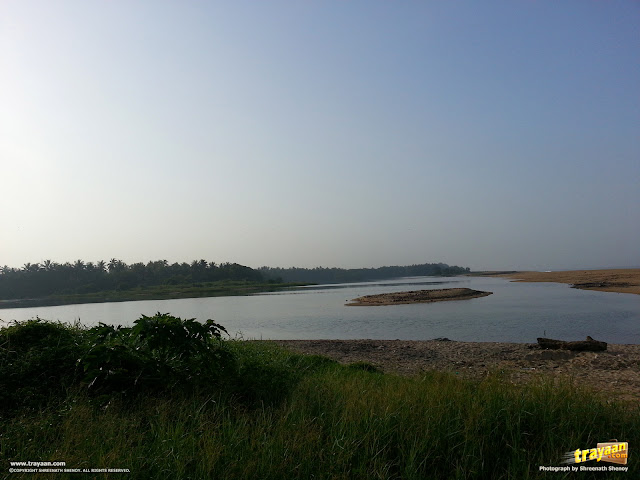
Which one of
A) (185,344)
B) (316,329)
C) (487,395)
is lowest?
(316,329)

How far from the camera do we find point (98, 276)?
402 feet

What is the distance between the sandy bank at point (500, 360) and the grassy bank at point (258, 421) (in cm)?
481

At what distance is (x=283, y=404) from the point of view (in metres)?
5.95

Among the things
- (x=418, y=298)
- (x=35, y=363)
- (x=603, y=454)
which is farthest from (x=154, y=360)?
(x=418, y=298)

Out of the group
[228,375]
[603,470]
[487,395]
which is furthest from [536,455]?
[228,375]

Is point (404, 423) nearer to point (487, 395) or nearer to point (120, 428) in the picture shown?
point (487, 395)

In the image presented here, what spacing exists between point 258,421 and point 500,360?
39.3 ft

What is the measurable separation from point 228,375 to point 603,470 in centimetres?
502

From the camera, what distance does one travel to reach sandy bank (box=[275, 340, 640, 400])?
1114 cm

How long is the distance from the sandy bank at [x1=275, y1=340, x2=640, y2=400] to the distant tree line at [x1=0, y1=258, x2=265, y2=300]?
363ft

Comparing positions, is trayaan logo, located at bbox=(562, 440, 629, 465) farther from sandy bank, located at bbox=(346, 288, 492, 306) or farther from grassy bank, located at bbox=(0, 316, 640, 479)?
sandy bank, located at bbox=(346, 288, 492, 306)

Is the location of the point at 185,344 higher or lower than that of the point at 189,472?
higher

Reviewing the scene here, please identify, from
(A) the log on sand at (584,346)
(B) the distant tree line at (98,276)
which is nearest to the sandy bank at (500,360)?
(A) the log on sand at (584,346)

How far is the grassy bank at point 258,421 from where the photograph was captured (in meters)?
4.43
